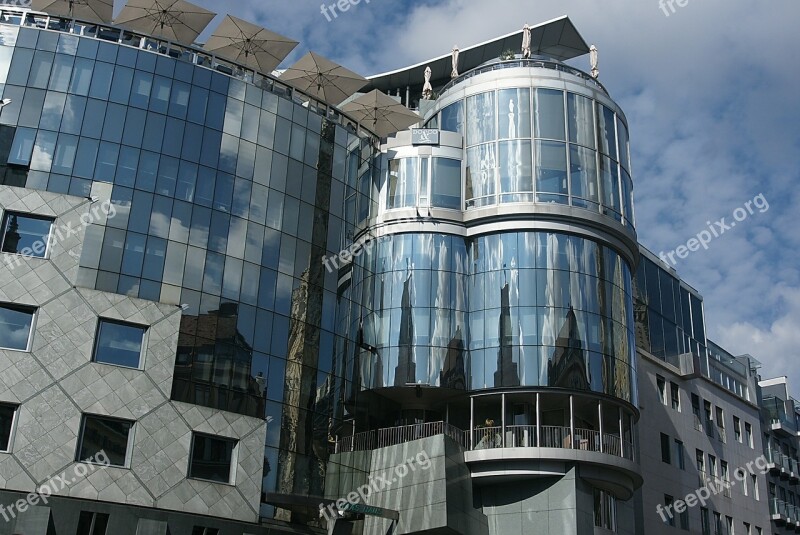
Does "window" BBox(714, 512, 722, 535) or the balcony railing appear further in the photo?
"window" BBox(714, 512, 722, 535)

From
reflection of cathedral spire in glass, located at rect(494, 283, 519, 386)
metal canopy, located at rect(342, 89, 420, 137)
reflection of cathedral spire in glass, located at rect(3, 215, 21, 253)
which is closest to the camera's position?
reflection of cathedral spire in glass, located at rect(3, 215, 21, 253)

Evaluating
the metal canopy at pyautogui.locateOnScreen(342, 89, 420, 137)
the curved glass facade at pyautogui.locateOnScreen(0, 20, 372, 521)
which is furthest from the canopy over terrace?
the curved glass facade at pyautogui.locateOnScreen(0, 20, 372, 521)

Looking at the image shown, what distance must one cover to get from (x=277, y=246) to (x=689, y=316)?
31.8 m

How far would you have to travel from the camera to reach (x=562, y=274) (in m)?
42.7

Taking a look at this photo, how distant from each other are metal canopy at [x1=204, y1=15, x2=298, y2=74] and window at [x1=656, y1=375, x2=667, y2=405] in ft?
96.2

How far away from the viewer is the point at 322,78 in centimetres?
4797

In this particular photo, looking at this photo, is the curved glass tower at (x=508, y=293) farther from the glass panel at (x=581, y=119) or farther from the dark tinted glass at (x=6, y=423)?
the dark tinted glass at (x=6, y=423)

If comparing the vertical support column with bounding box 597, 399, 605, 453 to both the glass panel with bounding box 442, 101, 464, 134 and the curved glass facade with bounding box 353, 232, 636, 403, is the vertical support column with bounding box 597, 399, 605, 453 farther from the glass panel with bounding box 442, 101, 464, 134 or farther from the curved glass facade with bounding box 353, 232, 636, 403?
the glass panel with bounding box 442, 101, 464, 134

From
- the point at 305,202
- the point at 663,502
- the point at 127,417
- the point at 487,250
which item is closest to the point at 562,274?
the point at 487,250

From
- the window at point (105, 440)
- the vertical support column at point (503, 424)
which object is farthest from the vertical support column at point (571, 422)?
the window at point (105, 440)

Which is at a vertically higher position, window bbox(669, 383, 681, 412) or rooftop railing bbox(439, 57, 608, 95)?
rooftop railing bbox(439, 57, 608, 95)

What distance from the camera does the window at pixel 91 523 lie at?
112 feet

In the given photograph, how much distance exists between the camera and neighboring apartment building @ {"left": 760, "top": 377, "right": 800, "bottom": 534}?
63.6 meters

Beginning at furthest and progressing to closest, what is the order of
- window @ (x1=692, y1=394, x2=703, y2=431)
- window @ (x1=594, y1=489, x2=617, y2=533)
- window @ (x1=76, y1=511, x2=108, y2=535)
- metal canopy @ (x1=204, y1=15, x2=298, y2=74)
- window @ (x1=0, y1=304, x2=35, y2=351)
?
window @ (x1=692, y1=394, x2=703, y2=431) < metal canopy @ (x1=204, y1=15, x2=298, y2=74) < window @ (x1=594, y1=489, x2=617, y2=533) < window @ (x1=0, y1=304, x2=35, y2=351) < window @ (x1=76, y1=511, x2=108, y2=535)
